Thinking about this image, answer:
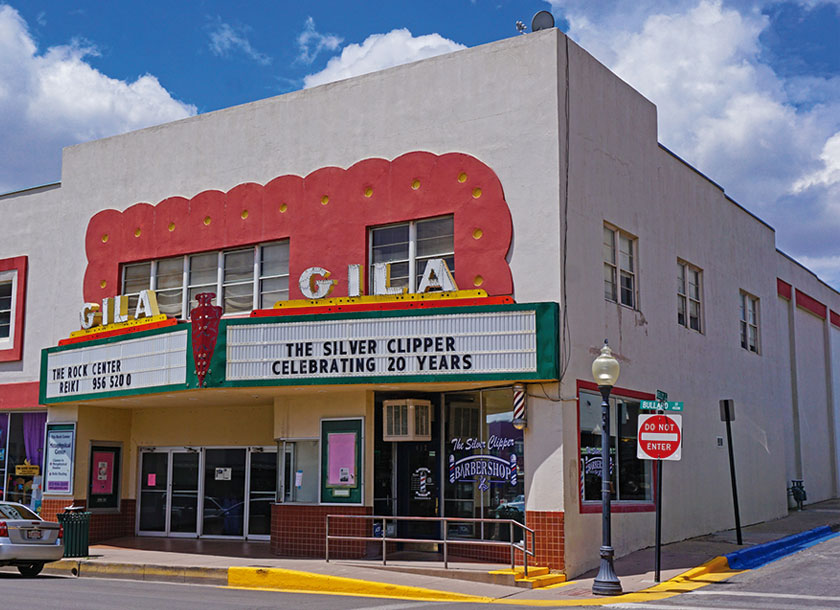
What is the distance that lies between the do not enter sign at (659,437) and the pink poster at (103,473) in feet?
45.9

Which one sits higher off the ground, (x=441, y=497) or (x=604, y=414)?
(x=604, y=414)

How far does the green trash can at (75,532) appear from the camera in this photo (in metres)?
19.9

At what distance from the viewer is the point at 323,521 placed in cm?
1939

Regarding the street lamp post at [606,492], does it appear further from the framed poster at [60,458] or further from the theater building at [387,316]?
the framed poster at [60,458]

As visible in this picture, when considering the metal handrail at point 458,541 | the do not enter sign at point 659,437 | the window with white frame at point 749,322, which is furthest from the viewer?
the window with white frame at point 749,322

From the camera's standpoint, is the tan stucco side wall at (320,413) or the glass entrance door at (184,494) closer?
the tan stucco side wall at (320,413)

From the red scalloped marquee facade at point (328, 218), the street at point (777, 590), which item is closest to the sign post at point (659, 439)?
the street at point (777, 590)

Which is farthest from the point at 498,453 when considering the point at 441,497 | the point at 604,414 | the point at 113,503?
the point at 113,503

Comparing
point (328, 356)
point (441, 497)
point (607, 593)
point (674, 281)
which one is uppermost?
point (674, 281)

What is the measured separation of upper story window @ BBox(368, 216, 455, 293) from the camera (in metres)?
19.0

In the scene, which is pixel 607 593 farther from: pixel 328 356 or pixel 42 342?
pixel 42 342

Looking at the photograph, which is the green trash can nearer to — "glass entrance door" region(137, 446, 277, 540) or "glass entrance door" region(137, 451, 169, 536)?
"glass entrance door" region(137, 446, 277, 540)

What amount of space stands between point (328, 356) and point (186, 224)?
6230 millimetres

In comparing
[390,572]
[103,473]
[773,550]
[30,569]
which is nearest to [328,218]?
[390,572]
